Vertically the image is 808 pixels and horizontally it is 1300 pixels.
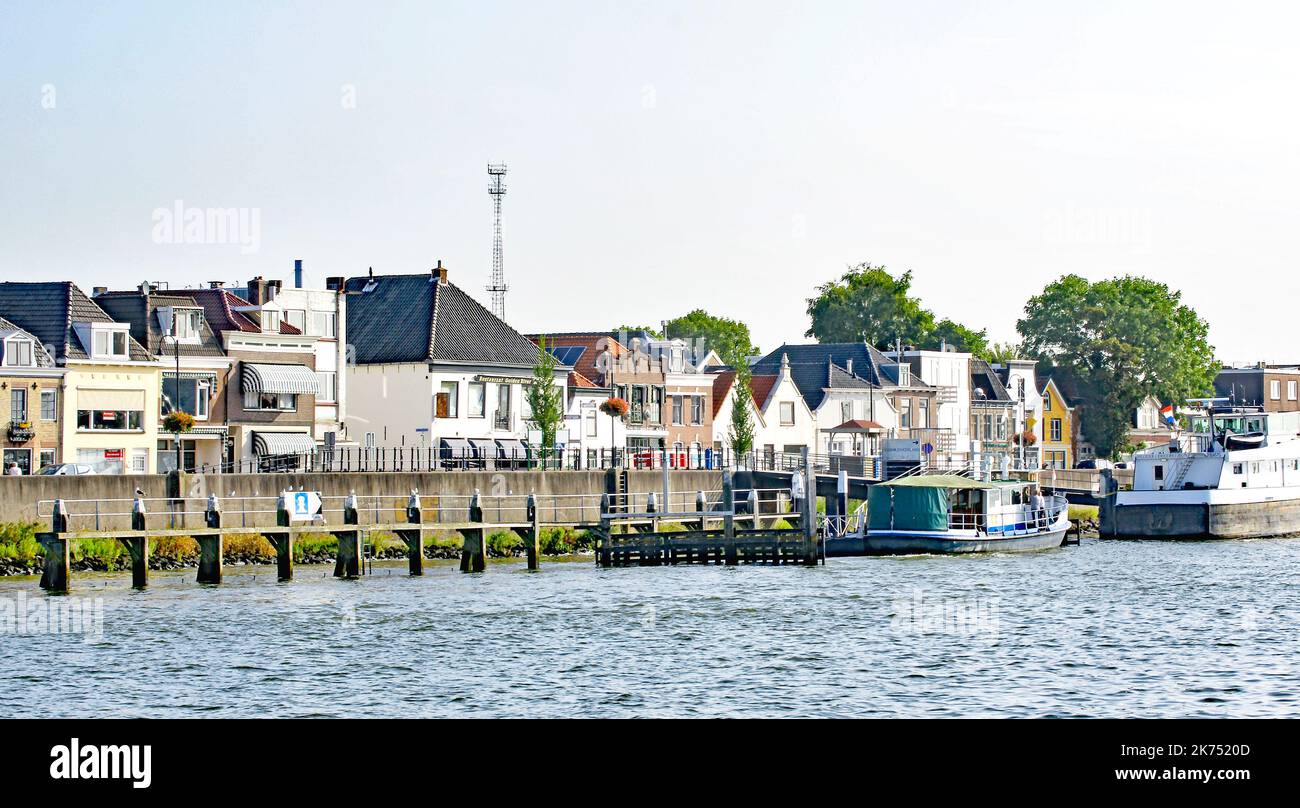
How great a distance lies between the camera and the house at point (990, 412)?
125 m

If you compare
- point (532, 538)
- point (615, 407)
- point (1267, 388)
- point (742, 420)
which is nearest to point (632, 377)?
point (742, 420)

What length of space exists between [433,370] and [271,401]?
875cm

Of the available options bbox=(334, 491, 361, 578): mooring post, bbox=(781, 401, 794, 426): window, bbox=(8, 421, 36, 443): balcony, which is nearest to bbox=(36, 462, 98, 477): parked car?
bbox=(8, 421, 36, 443): balcony

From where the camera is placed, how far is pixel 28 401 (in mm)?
63344

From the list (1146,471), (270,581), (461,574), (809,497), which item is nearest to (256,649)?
(270,581)

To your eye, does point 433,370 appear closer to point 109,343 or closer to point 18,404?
point 109,343

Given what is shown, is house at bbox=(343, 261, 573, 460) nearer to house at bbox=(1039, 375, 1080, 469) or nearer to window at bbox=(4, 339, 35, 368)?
window at bbox=(4, 339, 35, 368)

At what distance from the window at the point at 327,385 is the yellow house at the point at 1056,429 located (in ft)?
225

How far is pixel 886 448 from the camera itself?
251 feet


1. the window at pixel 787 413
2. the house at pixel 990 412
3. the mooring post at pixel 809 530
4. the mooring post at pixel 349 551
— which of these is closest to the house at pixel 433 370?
the window at pixel 787 413

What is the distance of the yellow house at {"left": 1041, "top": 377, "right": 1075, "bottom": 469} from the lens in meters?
132

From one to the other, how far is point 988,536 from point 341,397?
29.6 metres

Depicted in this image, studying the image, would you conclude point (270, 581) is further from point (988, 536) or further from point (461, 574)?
point (988, 536)
